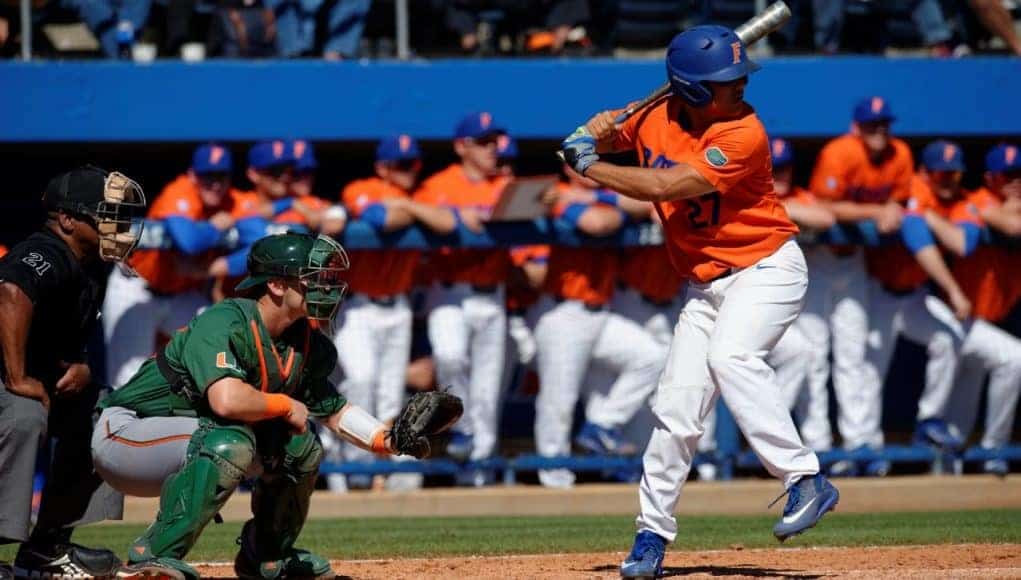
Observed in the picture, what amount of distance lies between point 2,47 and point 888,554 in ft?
22.0

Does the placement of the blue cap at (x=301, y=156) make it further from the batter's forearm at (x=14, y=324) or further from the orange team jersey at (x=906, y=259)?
the batter's forearm at (x=14, y=324)

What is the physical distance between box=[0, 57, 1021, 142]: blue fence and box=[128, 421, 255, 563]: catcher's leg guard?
5307mm

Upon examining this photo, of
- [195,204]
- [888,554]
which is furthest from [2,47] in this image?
[888,554]

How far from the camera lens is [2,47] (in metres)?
10.4

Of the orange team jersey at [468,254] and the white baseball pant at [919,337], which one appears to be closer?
the orange team jersey at [468,254]

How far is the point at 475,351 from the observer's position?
9141 millimetres

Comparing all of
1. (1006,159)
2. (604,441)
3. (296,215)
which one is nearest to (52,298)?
(296,215)

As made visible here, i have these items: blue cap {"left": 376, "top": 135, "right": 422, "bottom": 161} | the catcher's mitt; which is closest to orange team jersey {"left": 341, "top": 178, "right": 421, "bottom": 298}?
blue cap {"left": 376, "top": 135, "right": 422, "bottom": 161}

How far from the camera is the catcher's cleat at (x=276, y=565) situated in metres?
5.73

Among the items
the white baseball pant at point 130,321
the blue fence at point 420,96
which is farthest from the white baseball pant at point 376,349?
the blue fence at point 420,96

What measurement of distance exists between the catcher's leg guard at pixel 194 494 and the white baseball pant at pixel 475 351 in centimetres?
383

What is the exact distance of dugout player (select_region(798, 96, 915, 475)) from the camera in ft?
30.6

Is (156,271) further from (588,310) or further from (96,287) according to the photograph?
(96,287)

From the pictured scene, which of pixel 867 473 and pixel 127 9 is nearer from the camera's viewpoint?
pixel 867 473
